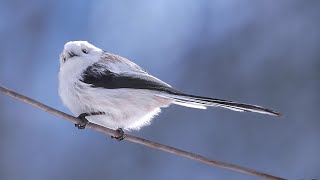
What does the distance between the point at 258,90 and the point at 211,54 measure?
9.9 inches

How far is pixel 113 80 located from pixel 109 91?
4 cm

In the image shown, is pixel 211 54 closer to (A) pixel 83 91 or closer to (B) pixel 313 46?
(B) pixel 313 46

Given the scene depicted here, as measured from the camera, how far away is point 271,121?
2.32 m

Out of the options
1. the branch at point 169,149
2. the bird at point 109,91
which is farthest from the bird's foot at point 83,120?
the branch at point 169,149

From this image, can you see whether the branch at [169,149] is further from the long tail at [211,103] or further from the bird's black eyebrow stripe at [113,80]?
the bird's black eyebrow stripe at [113,80]

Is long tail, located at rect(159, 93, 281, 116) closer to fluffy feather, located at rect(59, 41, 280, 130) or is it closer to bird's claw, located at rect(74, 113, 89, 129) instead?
fluffy feather, located at rect(59, 41, 280, 130)

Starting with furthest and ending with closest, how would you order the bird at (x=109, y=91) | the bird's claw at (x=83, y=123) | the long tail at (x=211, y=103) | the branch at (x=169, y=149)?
the bird at (x=109, y=91), the bird's claw at (x=83, y=123), the long tail at (x=211, y=103), the branch at (x=169, y=149)

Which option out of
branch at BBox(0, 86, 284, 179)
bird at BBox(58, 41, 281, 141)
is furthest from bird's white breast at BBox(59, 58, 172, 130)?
branch at BBox(0, 86, 284, 179)

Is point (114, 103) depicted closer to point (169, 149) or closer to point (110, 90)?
point (110, 90)

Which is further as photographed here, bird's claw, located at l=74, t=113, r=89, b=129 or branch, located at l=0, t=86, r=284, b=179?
bird's claw, located at l=74, t=113, r=89, b=129

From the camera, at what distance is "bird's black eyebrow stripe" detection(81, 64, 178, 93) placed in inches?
49.1

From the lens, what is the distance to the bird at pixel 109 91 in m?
1.24

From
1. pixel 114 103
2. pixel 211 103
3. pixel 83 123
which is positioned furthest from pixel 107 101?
pixel 211 103

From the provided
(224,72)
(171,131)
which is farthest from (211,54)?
(171,131)
